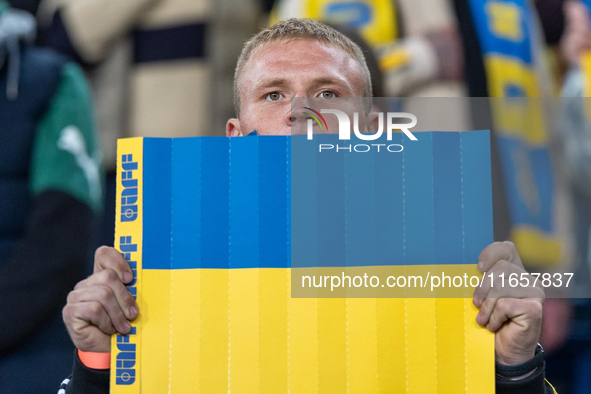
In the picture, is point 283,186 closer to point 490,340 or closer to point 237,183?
point 237,183

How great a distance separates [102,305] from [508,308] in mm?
578

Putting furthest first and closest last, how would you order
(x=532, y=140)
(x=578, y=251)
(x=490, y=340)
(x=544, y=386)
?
(x=532, y=140) < (x=578, y=251) < (x=544, y=386) < (x=490, y=340)

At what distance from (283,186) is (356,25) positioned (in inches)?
62.0

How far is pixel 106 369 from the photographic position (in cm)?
98

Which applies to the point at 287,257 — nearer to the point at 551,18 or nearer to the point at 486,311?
the point at 486,311

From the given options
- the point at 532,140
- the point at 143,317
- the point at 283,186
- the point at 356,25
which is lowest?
the point at 143,317

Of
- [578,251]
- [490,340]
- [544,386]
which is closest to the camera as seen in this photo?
[490,340]

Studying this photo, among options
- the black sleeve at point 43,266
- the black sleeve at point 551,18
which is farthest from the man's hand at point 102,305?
the black sleeve at point 551,18

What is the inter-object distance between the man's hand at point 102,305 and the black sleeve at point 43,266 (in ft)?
3.22

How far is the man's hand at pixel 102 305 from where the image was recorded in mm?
841

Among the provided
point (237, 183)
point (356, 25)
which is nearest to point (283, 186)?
point (237, 183)

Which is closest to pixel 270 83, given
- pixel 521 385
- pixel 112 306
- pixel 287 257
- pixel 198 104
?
pixel 287 257

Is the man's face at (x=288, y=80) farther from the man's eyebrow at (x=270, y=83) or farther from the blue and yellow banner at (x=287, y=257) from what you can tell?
the blue and yellow banner at (x=287, y=257)

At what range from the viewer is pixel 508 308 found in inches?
32.5
